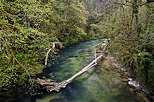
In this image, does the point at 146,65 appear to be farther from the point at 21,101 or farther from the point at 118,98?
the point at 21,101

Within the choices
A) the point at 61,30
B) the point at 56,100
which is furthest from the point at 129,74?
the point at 61,30

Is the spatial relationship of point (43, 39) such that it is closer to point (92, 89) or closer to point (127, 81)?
Result: point (92, 89)

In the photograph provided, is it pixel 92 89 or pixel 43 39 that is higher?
pixel 43 39

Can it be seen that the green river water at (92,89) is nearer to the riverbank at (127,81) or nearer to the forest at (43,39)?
the riverbank at (127,81)

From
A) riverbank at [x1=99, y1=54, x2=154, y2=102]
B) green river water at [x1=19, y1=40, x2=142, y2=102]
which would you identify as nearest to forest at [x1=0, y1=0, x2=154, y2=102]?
riverbank at [x1=99, y1=54, x2=154, y2=102]

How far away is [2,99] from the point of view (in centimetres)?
582

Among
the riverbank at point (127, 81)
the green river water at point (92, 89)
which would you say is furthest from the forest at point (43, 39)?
the green river water at point (92, 89)

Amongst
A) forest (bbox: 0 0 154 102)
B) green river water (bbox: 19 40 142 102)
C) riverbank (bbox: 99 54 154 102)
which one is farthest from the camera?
green river water (bbox: 19 40 142 102)

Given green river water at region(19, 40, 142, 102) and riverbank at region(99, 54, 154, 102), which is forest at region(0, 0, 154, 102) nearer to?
riverbank at region(99, 54, 154, 102)

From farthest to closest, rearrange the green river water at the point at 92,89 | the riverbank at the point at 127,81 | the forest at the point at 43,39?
the green river water at the point at 92,89, the riverbank at the point at 127,81, the forest at the point at 43,39

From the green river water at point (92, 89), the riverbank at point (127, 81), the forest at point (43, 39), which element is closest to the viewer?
the forest at point (43, 39)

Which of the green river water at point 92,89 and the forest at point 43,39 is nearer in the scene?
the forest at point 43,39

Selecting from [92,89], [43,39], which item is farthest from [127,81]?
[43,39]

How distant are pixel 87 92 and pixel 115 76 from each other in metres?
2.73
